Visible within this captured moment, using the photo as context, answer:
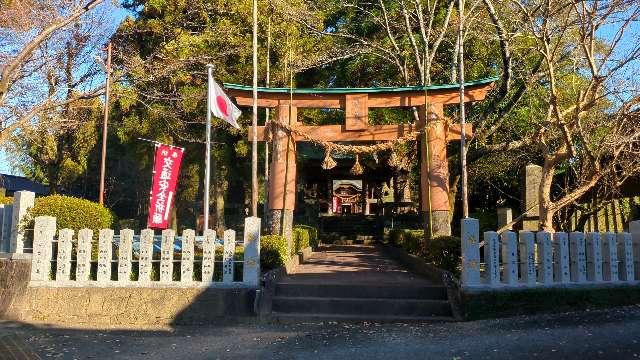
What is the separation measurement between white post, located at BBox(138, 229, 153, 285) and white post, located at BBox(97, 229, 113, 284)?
473mm

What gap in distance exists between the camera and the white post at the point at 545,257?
7.81 metres

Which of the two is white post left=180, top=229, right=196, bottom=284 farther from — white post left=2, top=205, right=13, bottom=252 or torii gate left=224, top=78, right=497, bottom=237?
white post left=2, top=205, right=13, bottom=252

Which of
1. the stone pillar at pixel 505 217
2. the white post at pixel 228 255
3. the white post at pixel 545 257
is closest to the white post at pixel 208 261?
the white post at pixel 228 255

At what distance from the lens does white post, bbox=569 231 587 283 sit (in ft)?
26.0

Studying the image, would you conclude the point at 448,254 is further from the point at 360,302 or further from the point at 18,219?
the point at 18,219

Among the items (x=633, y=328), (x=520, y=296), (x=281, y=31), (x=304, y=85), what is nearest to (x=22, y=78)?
(x=281, y=31)

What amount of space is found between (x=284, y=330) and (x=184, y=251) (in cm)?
203

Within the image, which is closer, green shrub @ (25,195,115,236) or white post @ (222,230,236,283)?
white post @ (222,230,236,283)

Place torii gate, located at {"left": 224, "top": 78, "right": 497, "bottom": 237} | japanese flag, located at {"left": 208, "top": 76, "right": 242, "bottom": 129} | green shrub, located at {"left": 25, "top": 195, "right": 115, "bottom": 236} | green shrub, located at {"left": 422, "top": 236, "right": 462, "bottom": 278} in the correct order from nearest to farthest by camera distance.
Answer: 1. green shrub, located at {"left": 422, "top": 236, "right": 462, "bottom": 278}
2. green shrub, located at {"left": 25, "top": 195, "right": 115, "bottom": 236}
3. torii gate, located at {"left": 224, "top": 78, "right": 497, "bottom": 237}
4. japanese flag, located at {"left": 208, "top": 76, "right": 242, "bottom": 129}

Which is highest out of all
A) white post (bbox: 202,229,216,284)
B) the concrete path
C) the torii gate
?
the torii gate

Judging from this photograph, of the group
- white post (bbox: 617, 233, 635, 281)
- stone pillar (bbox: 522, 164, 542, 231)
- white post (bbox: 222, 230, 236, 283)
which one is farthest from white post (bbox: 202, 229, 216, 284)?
stone pillar (bbox: 522, 164, 542, 231)

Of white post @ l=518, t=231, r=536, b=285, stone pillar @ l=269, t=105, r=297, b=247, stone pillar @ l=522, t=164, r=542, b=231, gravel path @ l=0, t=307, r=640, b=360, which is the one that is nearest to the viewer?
gravel path @ l=0, t=307, r=640, b=360

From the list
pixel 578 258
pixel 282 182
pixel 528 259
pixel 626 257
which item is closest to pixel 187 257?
pixel 282 182

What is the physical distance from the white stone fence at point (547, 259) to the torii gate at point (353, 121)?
3.20m
